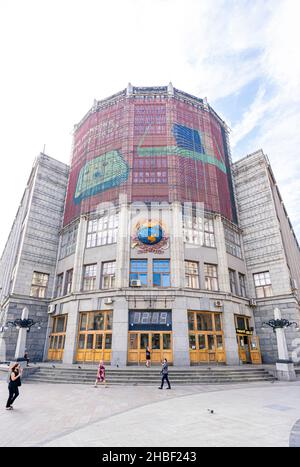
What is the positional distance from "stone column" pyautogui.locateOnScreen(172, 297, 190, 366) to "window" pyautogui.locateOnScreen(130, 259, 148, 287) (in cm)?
365

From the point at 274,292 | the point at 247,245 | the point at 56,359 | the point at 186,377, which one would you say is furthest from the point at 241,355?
the point at 56,359

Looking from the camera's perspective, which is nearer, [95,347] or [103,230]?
[95,347]

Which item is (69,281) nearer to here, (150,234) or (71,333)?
(71,333)

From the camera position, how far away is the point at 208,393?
1494 centimetres

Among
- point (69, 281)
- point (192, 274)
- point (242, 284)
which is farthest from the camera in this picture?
point (242, 284)

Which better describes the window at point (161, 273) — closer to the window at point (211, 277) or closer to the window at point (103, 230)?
the window at point (211, 277)

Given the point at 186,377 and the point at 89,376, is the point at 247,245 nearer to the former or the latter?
the point at 186,377

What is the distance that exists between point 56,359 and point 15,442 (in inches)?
889

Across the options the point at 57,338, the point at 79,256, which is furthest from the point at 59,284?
the point at 57,338

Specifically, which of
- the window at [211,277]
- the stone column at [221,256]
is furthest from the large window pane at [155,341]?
the stone column at [221,256]

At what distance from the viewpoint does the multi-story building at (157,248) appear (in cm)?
2488

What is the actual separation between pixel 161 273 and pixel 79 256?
357 inches

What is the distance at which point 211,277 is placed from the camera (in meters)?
28.1
